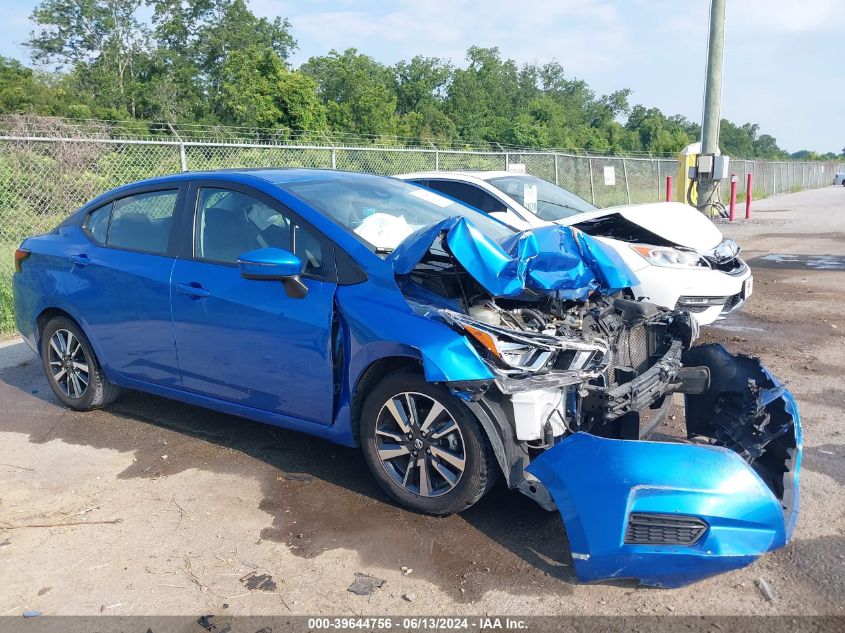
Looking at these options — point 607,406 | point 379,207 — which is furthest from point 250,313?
point 607,406

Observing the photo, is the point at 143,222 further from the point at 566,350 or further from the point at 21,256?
the point at 566,350

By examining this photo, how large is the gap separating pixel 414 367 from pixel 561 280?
85 cm

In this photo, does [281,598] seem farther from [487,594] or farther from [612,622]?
[612,622]

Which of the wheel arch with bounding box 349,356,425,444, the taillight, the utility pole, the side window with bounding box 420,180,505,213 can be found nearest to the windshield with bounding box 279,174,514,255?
the wheel arch with bounding box 349,356,425,444

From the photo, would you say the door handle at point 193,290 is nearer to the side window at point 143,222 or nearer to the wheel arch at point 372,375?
the side window at point 143,222

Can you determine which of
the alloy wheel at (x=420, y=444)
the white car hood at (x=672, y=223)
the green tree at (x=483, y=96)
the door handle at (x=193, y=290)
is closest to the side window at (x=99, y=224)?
the door handle at (x=193, y=290)

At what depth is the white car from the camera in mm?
6367

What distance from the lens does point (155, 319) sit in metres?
4.71

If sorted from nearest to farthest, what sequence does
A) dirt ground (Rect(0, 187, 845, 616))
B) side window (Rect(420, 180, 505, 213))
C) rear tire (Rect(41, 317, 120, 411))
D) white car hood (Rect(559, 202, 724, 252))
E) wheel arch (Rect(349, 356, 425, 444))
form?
1. dirt ground (Rect(0, 187, 845, 616))
2. wheel arch (Rect(349, 356, 425, 444))
3. rear tire (Rect(41, 317, 120, 411))
4. white car hood (Rect(559, 202, 724, 252))
5. side window (Rect(420, 180, 505, 213))

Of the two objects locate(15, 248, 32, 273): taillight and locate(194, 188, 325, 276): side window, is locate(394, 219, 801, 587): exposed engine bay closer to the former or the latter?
locate(194, 188, 325, 276): side window

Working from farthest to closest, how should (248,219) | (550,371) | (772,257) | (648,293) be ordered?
(772,257) < (648,293) < (248,219) < (550,371)

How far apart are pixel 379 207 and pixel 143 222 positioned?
67.0 inches

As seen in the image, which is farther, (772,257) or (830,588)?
(772,257)

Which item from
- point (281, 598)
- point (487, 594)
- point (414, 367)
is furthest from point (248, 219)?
point (487, 594)
